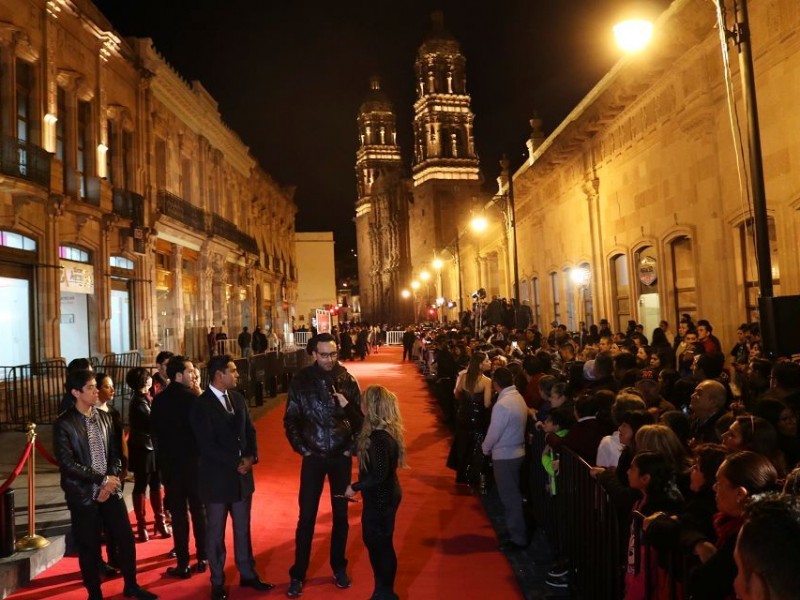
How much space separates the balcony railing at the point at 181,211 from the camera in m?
26.0

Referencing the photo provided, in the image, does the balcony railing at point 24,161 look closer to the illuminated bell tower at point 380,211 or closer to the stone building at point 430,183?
the stone building at point 430,183

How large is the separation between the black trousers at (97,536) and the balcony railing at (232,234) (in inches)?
1099

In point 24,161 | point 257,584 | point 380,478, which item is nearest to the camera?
point 380,478

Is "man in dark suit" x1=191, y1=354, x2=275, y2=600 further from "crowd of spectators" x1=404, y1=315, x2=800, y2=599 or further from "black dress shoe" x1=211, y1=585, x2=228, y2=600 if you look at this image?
"crowd of spectators" x1=404, y1=315, x2=800, y2=599

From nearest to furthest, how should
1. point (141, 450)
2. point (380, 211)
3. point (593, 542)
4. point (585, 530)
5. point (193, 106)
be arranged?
point (593, 542)
point (585, 530)
point (141, 450)
point (193, 106)
point (380, 211)

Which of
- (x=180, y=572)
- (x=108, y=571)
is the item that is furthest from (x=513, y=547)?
(x=108, y=571)

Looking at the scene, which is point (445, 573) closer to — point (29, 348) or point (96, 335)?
point (29, 348)

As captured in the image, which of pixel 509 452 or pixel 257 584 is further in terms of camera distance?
pixel 509 452

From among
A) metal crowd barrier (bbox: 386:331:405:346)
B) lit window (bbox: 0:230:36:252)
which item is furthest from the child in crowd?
metal crowd barrier (bbox: 386:331:405:346)

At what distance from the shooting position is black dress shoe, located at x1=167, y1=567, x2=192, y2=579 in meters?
6.01

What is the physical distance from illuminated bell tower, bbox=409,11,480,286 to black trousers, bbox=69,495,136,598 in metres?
64.9

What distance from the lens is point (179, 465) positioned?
20.1 ft

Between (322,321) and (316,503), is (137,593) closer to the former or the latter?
(316,503)

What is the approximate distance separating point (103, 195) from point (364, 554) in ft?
59.8
